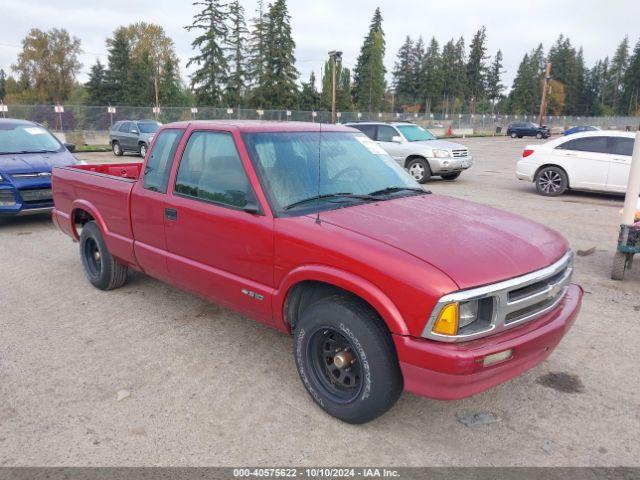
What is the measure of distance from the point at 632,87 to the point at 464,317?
13734 cm

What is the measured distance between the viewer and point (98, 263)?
544 centimetres

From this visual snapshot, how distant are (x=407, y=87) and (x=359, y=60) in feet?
85.2

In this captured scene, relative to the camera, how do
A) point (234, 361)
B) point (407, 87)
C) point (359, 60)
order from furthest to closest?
point (407, 87), point (359, 60), point (234, 361)

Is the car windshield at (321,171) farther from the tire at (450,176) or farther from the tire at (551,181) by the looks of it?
the tire at (450,176)

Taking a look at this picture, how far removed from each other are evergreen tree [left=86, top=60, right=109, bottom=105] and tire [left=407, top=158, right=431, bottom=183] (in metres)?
66.2

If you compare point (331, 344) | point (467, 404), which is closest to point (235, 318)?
point (331, 344)

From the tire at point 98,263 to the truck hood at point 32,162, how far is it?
336cm

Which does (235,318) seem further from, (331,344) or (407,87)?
(407,87)

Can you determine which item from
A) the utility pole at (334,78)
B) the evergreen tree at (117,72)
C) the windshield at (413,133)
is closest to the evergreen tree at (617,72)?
the evergreen tree at (117,72)

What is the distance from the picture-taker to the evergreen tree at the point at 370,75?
86062 millimetres

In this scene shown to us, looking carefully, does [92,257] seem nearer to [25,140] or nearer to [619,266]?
[25,140]

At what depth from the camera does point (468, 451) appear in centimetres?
282

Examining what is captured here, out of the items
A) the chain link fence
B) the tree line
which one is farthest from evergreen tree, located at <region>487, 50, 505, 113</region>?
the chain link fence

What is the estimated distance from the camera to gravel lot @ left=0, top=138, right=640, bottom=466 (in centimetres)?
279
